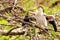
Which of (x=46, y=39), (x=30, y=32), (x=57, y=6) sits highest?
(x=30, y=32)

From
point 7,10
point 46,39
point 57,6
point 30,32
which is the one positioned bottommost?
point 57,6

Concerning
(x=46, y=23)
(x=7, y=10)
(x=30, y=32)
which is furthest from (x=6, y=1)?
(x=46, y=23)

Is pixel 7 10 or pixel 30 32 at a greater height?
pixel 7 10

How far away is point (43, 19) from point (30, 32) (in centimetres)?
79

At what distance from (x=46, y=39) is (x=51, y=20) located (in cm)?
34

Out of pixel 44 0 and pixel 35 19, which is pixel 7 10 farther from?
pixel 44 0

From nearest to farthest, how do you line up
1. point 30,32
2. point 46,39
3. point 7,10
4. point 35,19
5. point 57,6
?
point 30,32
point 7,10
point 46,39
point 35,19
point 57,6

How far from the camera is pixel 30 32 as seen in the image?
3619 mm

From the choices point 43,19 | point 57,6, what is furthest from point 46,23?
point 57,6

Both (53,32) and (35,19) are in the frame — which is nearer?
(53,32)

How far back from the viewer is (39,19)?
455cm

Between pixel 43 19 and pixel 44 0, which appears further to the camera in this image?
pixel 44 0

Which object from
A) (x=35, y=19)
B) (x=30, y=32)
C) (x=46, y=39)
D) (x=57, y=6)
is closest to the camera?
(x=30, y=32)

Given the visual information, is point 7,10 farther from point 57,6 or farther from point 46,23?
point 57,6
